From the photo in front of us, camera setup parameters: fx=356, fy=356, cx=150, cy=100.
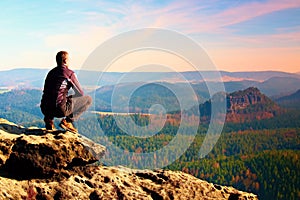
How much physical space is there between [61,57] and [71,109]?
2.36m

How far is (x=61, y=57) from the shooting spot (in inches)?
571

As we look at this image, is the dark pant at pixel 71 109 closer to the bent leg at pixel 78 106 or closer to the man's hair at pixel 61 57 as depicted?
the bent leg at pixel 78 106

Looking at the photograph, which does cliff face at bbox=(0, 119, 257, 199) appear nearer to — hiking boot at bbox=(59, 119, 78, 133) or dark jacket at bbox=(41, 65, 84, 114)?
hiking boot at bbox=(59, 119, 78, 133)

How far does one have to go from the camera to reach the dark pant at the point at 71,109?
14969 millimetres

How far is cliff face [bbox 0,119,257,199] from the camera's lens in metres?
12.1

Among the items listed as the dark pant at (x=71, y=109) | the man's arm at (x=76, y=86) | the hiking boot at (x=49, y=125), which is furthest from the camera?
the hiking boot at (x=49, y=125)

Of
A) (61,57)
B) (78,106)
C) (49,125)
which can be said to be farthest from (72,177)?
(61,57)

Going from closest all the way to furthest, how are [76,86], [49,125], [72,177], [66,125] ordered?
[72,177] → [76,86] → [66,125] → [49,125]

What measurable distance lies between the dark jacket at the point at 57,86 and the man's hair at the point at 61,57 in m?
0.19

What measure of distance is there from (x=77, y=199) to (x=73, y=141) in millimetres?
2288

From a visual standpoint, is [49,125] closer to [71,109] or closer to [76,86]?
[71,109]

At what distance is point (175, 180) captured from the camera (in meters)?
14.5

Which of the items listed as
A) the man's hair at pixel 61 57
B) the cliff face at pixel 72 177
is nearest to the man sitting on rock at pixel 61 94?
the man's hair at pixel 61 57

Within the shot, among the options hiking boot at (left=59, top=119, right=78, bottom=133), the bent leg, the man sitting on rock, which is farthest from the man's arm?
hiking boot at (left=59, top=119, right=78, bottom=133)
